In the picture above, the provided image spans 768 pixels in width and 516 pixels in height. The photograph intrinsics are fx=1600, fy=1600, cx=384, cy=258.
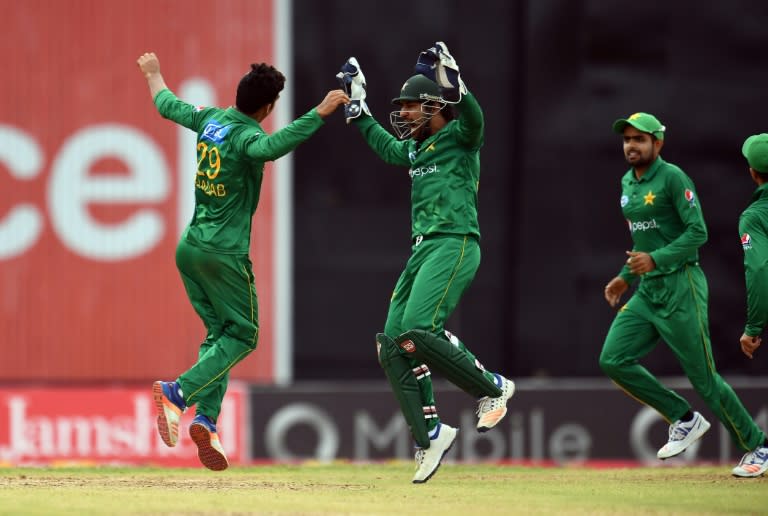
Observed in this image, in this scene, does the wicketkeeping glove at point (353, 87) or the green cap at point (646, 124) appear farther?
the green cap at point (646, 124)

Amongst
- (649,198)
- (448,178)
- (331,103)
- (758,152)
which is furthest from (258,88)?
(758,152)

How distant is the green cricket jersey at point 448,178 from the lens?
8.80 meters

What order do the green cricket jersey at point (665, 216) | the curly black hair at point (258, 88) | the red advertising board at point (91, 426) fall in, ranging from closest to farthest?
the curly black hair at point (258, 88)
the green cricket jersey at point (665, 216)
the red advertising board at point (91, 426)

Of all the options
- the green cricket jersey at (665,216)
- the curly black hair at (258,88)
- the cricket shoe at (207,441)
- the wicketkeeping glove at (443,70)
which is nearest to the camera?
the wicketkeeping glove at (443,70)

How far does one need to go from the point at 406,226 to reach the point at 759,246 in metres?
5.96

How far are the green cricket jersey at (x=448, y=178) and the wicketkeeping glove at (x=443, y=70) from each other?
0.15 m

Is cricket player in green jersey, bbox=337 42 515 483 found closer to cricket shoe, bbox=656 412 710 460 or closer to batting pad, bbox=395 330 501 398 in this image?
batting pad, bbox=395 330 501 398

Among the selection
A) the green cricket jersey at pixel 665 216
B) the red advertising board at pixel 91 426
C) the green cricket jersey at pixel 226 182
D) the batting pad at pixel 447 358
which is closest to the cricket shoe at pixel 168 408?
the green cricket jersey at pixel 226 182

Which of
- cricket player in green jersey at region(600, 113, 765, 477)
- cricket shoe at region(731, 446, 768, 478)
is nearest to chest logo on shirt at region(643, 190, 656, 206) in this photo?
cricket player in green jersey at region(600, 113, 765, 477)

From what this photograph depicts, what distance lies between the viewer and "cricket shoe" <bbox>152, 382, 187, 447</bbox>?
28.5ft

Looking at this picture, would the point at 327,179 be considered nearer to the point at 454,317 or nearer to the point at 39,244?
the point at 454,317

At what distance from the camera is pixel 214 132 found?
8836 millimetres

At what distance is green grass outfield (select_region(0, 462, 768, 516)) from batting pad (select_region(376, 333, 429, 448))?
1.06ft

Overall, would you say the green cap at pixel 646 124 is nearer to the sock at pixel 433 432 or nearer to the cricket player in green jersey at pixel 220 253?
the cricket player in green jersey at pixel 220 253
